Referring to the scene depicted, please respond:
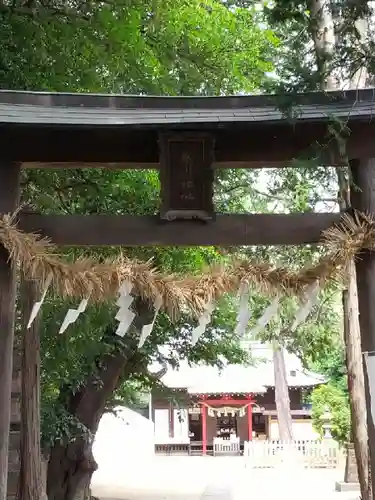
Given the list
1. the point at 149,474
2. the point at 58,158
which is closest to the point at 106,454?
the point at 149,474

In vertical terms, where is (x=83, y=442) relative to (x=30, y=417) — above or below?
below

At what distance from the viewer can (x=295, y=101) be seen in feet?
10.5

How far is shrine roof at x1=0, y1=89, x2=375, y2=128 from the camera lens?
11.2 feet

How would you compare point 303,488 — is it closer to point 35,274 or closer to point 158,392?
point 158,392

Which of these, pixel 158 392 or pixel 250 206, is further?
pixel 158 392

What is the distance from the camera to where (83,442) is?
9.49 metres

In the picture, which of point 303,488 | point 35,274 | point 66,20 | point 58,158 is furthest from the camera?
point 303,488

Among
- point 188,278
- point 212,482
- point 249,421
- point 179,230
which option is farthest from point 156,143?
point 249,421

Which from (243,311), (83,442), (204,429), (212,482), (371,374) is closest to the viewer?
(371,374)

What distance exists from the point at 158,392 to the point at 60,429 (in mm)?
3971

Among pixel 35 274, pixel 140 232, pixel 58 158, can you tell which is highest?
pixel 58 158

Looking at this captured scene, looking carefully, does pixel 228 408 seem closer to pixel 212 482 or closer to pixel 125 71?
pixel 212 482

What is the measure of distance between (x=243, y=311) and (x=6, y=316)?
1.35 meters

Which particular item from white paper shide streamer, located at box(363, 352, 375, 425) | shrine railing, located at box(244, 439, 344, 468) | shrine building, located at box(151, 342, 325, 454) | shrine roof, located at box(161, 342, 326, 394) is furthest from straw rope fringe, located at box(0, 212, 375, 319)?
shrine building, located at box(151, 342, 325, 454)
